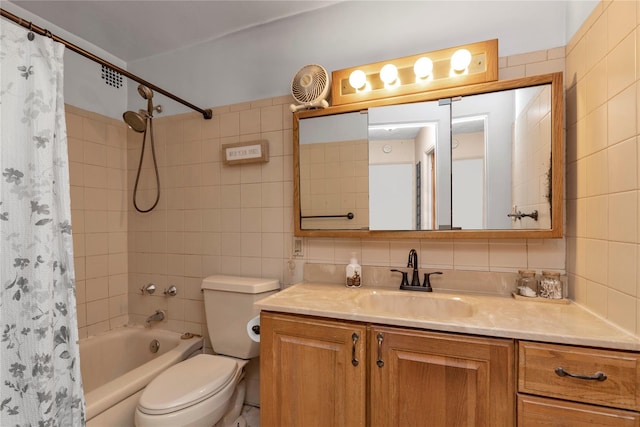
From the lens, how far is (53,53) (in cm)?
103

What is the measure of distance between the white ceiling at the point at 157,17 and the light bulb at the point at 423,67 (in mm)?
640

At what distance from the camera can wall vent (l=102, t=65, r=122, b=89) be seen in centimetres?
204

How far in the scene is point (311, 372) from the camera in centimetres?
116

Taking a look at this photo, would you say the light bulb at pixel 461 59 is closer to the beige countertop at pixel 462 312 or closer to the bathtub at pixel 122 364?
the beige countertop at pixel 462 312

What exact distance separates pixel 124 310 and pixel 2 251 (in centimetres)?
142

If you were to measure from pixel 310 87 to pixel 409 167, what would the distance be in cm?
69

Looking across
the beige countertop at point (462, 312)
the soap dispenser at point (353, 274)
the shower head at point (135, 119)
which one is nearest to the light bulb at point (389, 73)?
the soap dispenser at point (353, 274)

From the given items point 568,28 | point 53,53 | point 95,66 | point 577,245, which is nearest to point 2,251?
point 53,53

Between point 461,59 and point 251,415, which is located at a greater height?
point 461,59

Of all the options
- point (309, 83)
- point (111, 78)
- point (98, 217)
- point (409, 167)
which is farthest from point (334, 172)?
point (111, 78)

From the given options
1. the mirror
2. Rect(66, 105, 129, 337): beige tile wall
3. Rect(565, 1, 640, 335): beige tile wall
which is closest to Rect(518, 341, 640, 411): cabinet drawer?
Rect(565, 1, 640, 335): beige tile wall

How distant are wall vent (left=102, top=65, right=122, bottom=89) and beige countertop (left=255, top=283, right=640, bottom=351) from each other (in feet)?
6.41

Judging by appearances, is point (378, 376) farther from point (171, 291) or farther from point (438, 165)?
point (171, 291)

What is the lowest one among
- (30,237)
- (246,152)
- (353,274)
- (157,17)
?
(353,274)
